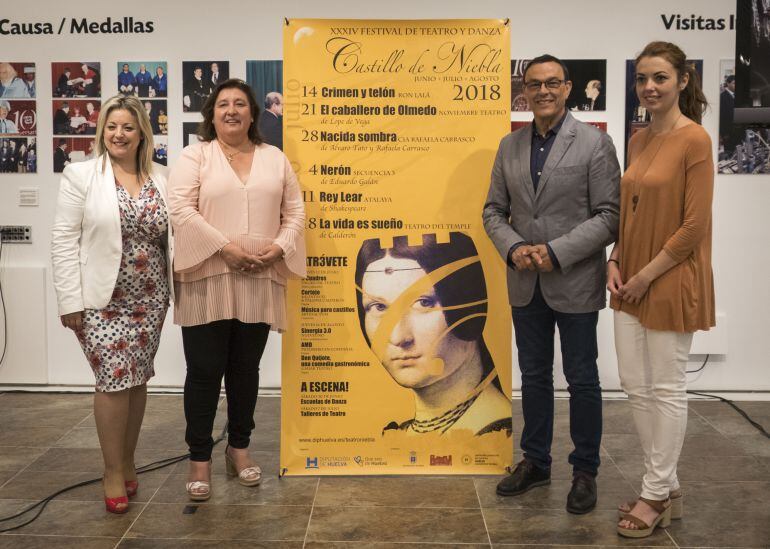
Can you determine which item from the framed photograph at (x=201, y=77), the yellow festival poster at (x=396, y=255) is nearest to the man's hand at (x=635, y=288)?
the yellow festival poster at (x=396, y=255)

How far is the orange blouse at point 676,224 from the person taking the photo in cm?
269

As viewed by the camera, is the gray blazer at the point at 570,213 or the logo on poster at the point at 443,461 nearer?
the gray blazer at the point at 570,213

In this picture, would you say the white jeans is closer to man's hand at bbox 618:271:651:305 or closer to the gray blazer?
man's hand at bbox 618:271:651:305

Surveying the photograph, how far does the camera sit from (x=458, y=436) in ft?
11.5

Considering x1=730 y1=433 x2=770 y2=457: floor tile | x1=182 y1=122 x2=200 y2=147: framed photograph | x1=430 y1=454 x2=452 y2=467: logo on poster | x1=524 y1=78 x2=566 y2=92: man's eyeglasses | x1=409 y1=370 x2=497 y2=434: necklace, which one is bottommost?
A: x1=730 y1=433 x2=770 y2=457: floor tile

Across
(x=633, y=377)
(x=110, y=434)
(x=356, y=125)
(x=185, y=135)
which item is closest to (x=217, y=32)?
(x=185, y=135)

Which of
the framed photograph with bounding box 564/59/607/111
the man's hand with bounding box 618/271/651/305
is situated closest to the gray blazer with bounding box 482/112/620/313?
the man's hand with bounding box 618/271/651/305

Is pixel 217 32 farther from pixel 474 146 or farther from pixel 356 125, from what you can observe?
pixel 474 146

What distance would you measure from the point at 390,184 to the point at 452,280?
48cm

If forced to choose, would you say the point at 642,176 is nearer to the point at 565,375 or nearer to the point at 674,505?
the point at 565,375

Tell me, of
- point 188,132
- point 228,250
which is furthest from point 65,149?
point 228,250

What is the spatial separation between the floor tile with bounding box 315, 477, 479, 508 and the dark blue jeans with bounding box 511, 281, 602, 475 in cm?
34

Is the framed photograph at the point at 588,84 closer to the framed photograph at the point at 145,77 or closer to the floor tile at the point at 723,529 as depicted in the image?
the framed photograph at the point at 145,77

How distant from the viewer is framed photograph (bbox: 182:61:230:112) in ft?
16.1
